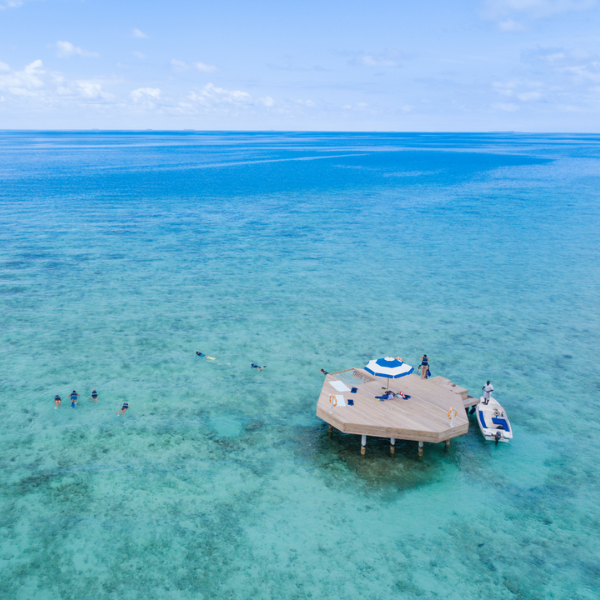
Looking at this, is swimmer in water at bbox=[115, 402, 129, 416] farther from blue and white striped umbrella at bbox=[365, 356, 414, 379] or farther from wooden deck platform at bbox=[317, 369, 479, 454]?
blue and white striped umbrella at bbox=[365, 356, 414, 379]

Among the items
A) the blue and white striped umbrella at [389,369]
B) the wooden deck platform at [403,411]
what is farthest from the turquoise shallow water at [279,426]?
the blue and white striped umbrella at [389,369]

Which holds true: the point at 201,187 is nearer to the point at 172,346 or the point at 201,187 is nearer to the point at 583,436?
the point at 172,346

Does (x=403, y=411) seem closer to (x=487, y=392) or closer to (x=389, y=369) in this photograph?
(x=389, y=369)

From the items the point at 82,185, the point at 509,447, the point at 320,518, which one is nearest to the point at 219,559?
the point at 320,518

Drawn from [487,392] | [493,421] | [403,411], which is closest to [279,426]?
[403,411]

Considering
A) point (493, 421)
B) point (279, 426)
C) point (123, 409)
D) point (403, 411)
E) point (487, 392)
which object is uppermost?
point (403, 411)

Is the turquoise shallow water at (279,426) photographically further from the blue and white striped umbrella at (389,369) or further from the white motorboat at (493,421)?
the blue and white striped umbrella at (389,369)
